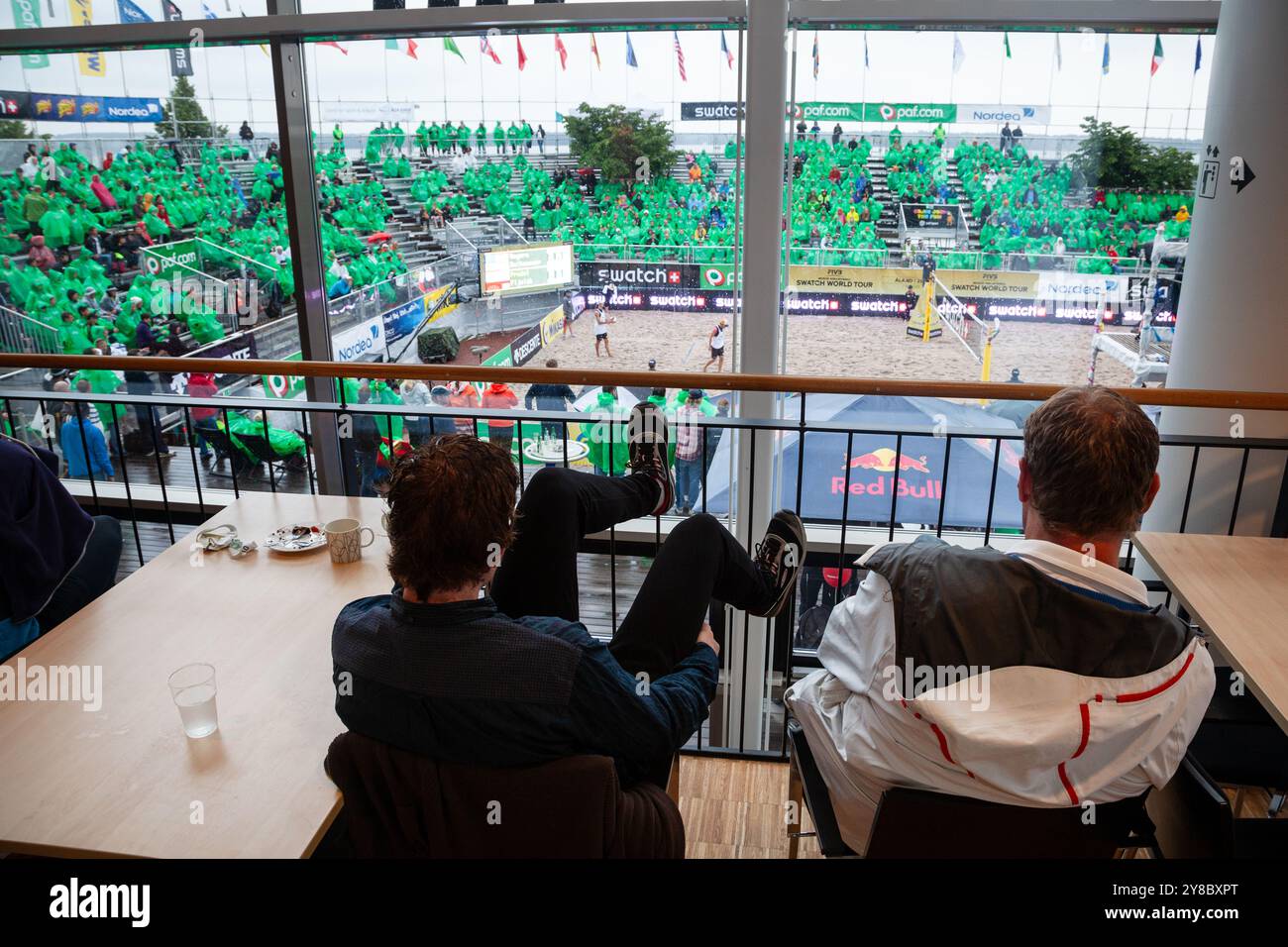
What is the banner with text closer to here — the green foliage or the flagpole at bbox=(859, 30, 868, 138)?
the green foliage

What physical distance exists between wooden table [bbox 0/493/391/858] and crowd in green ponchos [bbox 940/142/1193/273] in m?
3.15

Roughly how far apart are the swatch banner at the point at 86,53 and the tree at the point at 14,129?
0.48 metres

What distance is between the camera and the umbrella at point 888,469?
4.35 m

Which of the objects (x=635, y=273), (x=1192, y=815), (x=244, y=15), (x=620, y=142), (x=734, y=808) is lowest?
(x=734, y=808)

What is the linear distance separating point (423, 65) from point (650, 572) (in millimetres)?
3301

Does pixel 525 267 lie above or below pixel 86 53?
below

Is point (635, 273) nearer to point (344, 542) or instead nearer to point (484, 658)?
point (344, 542)

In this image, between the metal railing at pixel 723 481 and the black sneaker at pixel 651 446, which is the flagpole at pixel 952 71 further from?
the black sneaker at pixel 651 446

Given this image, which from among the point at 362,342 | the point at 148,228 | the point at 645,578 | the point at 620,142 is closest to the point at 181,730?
the point at 645,578

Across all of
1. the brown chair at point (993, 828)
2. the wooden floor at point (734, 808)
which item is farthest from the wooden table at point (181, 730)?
the wooden floor at point (734, 808)

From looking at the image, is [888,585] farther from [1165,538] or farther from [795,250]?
[795,250]

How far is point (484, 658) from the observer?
48.1 inches

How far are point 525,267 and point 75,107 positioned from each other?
2.48 m

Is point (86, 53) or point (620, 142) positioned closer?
point (620, 142)
